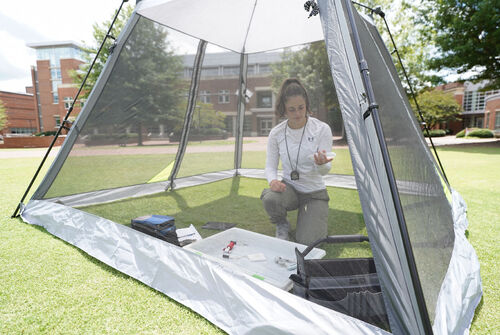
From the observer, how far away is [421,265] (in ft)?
3.17

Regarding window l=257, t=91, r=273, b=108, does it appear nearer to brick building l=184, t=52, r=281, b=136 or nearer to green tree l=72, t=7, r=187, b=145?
brick building l=184, t=52, r=281, b=136

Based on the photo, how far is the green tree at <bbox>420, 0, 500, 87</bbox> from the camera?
917 centimetres

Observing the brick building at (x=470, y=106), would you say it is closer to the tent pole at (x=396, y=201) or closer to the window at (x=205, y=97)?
the window at (x=205, y=97)

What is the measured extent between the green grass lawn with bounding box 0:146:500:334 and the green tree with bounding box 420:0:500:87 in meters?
9.83

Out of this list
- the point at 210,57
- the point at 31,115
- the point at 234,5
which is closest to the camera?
the point at 234,5

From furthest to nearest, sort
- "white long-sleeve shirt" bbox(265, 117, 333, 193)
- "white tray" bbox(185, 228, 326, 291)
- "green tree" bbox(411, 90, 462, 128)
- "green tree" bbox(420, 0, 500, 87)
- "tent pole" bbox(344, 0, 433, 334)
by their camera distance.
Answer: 1. "green tree" bbox(411, 90, 462, 128)
2. "green tree" bbox(420, 0, 500, 87)
3. "white long-sleeve shirt" bbox(265, 117, 333, 193)
4. "white tray" bbox(185, 228, 326, 291)
5. "tent pole" bbox(344, 0, 433, 334)

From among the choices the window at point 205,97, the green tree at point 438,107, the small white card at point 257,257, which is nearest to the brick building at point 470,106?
the green tree at point 438,107

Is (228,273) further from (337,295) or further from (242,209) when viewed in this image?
Answer: (242,209)

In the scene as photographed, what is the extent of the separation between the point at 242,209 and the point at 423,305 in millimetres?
2005

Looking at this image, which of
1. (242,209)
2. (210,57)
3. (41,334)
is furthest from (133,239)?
(210,57)

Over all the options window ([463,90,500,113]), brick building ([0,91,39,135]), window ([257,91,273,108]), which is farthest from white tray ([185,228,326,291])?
brick building ([0,91,39,135])

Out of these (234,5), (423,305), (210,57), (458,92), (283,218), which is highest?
(458,92)

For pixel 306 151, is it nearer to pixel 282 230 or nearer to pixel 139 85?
pixel 282 230

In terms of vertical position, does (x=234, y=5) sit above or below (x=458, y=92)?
below
